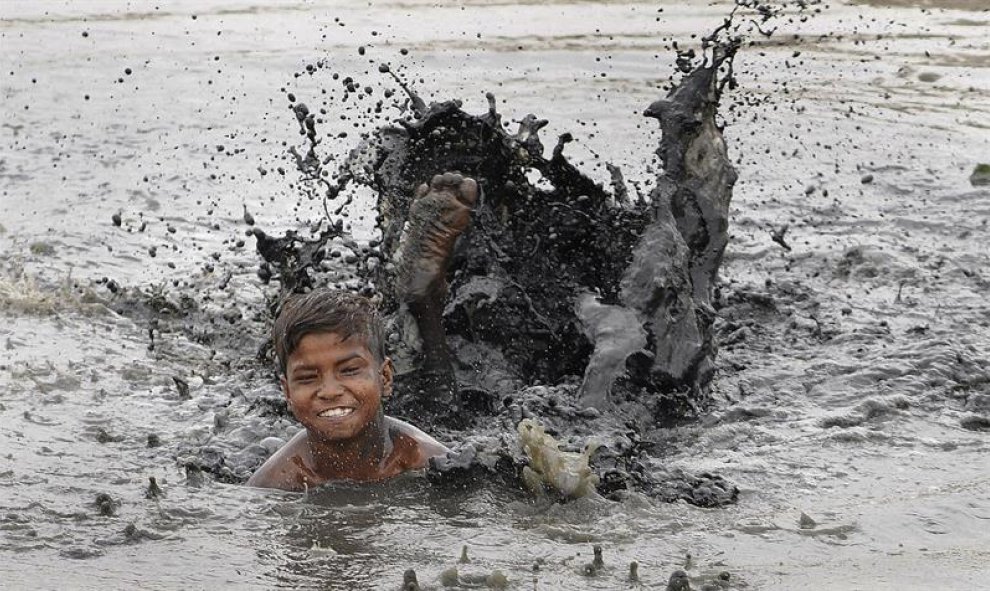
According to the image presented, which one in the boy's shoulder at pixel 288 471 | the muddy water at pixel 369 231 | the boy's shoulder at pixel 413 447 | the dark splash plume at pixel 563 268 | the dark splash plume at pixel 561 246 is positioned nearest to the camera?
the muddy water at pixel 369 231

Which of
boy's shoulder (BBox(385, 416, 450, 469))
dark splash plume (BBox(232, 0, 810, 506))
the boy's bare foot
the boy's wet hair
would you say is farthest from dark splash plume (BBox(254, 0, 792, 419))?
the boy's wet hair

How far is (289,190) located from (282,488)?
18.2 feet

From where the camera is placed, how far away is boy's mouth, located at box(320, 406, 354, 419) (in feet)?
17.0

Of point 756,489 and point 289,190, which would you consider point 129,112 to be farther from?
point 756,489

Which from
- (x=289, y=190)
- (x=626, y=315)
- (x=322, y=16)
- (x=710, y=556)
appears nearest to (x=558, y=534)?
(x=710, y=556)

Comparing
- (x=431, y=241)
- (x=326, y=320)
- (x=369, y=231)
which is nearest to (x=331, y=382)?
(x=326, y=320)

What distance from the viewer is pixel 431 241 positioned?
579 centimetres

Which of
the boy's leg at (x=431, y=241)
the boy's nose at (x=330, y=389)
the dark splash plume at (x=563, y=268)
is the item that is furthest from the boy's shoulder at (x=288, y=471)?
the dark splash plume at (x=563, y=268)

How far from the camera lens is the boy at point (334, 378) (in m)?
5.14

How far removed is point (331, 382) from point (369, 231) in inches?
193

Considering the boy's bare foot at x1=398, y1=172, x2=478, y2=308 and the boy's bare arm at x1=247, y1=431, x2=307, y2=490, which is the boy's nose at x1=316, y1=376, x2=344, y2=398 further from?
the boy's bare foot at x1=398, y1=172, x2=478, y2=308

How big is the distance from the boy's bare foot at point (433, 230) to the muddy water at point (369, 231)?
0.89m

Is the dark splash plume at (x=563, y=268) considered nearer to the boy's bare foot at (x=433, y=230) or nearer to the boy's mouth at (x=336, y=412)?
the boy's bare foot at (x=433, y=230)

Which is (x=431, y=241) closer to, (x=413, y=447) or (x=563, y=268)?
(x=413, y=447)
